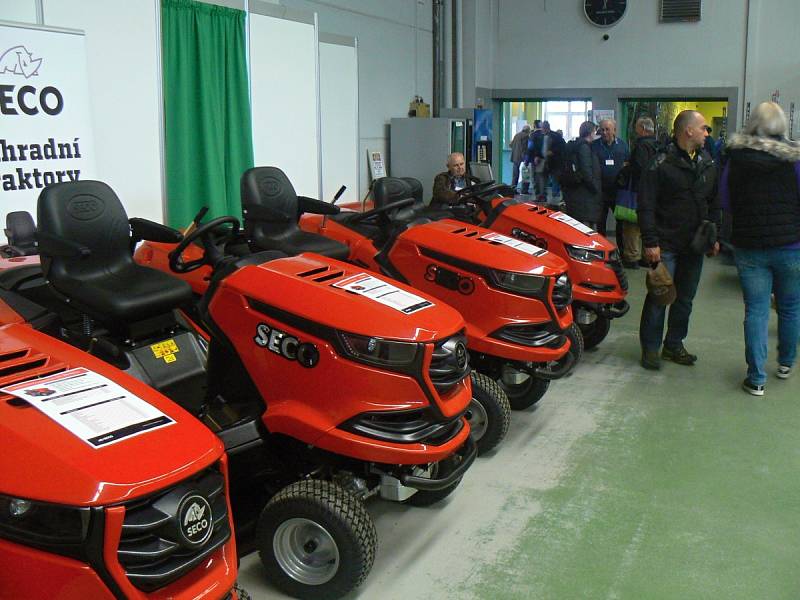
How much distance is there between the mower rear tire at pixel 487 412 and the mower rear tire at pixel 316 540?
40.1 inches

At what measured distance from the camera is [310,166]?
6.47m

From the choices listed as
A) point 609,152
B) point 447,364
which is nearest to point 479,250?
point 447,364

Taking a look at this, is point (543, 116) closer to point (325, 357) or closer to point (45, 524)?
point (325, 357)

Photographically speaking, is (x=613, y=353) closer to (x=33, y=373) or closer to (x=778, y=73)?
(x=33, y=373)

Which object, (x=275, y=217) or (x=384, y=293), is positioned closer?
(x=384, y=293)

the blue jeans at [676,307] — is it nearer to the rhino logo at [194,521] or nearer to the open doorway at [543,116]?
the rhino logo at [194,521]

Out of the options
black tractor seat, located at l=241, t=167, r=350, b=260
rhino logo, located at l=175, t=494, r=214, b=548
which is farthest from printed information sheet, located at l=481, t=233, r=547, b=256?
rhino logo, located at l=175, t=494, r=214, b=548

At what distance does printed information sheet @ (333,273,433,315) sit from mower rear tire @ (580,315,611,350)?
2.48m

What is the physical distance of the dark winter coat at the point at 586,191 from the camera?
755 centimetres

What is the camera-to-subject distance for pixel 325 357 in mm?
2322

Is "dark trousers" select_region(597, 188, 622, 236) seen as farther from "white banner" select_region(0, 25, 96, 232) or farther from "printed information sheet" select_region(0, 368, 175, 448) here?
"printed information sheet" select_region(0, 368, 175, 448)

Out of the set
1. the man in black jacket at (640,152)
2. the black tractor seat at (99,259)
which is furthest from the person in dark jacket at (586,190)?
the black tractor seat at (99,259)

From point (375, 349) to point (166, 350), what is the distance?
86 centimetres

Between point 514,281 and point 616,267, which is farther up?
point 514,281
